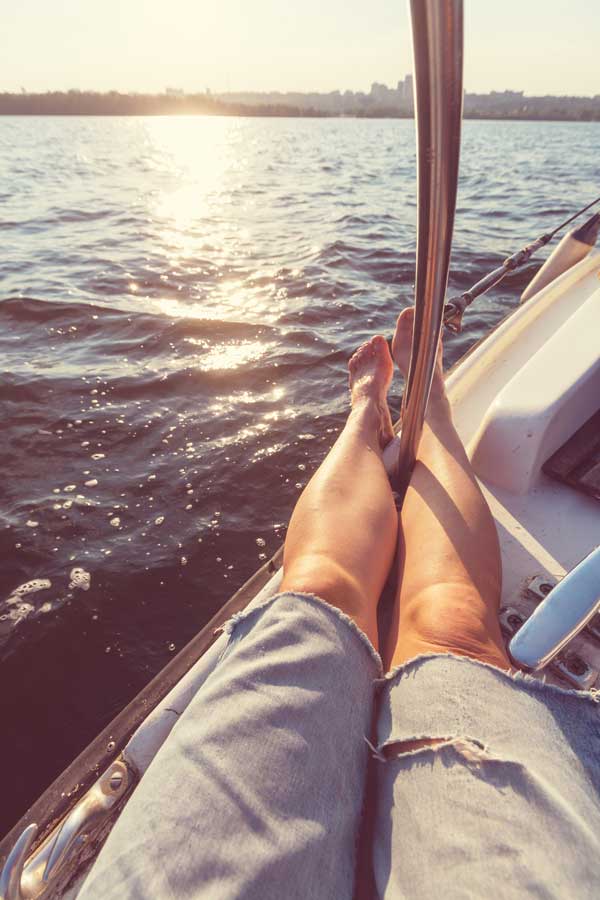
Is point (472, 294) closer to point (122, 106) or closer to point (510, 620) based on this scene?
point (510, 620)

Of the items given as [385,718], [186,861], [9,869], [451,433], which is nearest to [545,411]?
[451,433]

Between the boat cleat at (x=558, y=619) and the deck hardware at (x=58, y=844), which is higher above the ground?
the boat cleat at (x=558, y=619)

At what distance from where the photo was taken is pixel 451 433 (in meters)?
1.82

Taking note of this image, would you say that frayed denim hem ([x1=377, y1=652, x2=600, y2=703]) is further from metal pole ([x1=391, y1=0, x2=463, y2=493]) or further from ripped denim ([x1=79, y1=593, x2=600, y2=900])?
metal pole ([x1=391, y1=0, x2=463, y2=493])

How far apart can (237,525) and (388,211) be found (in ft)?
25.8

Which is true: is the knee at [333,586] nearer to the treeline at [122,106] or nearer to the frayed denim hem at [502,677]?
the frayed denim hem at [502,677]

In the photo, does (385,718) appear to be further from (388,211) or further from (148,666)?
(388,211)

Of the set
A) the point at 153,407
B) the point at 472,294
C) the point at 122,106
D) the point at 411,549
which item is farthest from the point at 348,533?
the point at 122,106

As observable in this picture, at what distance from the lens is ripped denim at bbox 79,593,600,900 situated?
0.71 metres

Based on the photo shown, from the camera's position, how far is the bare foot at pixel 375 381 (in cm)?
219

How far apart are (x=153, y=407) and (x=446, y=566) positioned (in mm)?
2719

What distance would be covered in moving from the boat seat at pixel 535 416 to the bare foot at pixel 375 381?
39 cm

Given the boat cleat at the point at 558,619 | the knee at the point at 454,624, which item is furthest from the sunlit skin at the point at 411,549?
the boat cleat at the point at 558,619

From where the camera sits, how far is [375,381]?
7.95 feet
